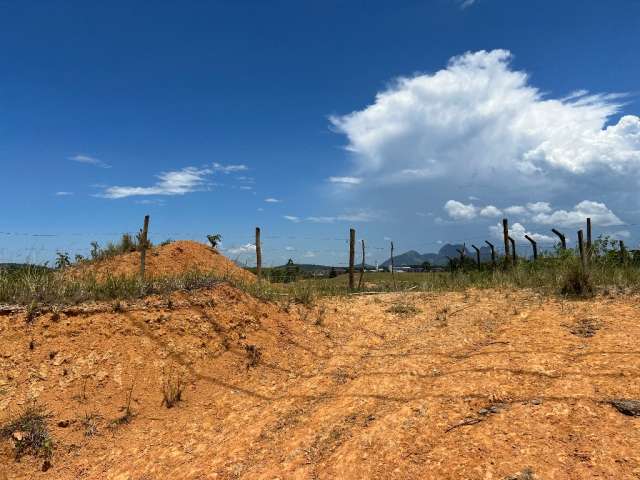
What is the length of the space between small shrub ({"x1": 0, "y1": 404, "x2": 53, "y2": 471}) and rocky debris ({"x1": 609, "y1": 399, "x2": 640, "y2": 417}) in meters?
5.51

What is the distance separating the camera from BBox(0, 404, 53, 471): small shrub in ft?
15.2

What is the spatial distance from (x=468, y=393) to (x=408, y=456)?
1283mm

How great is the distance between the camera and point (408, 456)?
359 centimetres

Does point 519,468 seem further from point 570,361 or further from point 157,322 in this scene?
point 157,322

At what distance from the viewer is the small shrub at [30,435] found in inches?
182

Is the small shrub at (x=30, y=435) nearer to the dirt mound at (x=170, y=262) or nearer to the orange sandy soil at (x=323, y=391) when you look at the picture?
the orange sandy soil at (x=323, y=391)

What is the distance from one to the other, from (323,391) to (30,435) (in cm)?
332

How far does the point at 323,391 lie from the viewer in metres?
5.68

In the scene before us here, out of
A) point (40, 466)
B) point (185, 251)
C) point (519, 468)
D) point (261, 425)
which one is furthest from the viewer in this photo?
point (185, 251)

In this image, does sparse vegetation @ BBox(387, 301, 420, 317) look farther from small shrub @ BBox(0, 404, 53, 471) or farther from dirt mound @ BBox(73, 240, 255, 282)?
small shrub @ BBox(0, 404, 53, 471)

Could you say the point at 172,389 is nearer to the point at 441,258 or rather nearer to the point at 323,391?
the point at 323,391

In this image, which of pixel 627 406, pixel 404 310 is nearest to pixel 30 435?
pixel 627 406

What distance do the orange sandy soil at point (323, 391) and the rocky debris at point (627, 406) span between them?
0.28ft

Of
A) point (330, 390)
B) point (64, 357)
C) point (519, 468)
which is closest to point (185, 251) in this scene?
point (64, 357)
